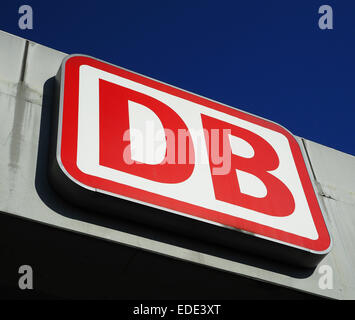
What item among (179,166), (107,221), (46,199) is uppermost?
(179,166)

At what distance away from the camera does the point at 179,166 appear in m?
5.24

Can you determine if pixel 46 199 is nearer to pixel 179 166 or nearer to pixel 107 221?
pixel 107 221

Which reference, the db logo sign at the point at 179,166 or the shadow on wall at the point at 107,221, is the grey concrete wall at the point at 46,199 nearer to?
the shadow on wall at the point at 107,221

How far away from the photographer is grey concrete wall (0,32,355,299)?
443 centimetres

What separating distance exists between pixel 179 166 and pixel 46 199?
136cm

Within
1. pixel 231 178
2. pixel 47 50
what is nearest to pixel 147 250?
pixel 231 178

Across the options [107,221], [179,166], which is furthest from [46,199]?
[179,166]

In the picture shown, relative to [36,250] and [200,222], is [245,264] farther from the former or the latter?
[36,250]

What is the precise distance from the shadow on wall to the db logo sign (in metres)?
0.08

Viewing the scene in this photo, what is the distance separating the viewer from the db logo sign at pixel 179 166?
4.65 meters

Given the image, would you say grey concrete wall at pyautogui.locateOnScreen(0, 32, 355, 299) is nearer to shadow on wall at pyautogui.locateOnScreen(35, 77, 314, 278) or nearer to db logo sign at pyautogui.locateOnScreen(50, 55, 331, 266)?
shadow on wall at pyautogui.locateOnScreen(35, 77, 314, 278)

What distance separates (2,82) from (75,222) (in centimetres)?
168

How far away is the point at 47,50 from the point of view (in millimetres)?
5750

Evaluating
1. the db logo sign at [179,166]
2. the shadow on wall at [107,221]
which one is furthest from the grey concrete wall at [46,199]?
the db logo sign at [179,166]
